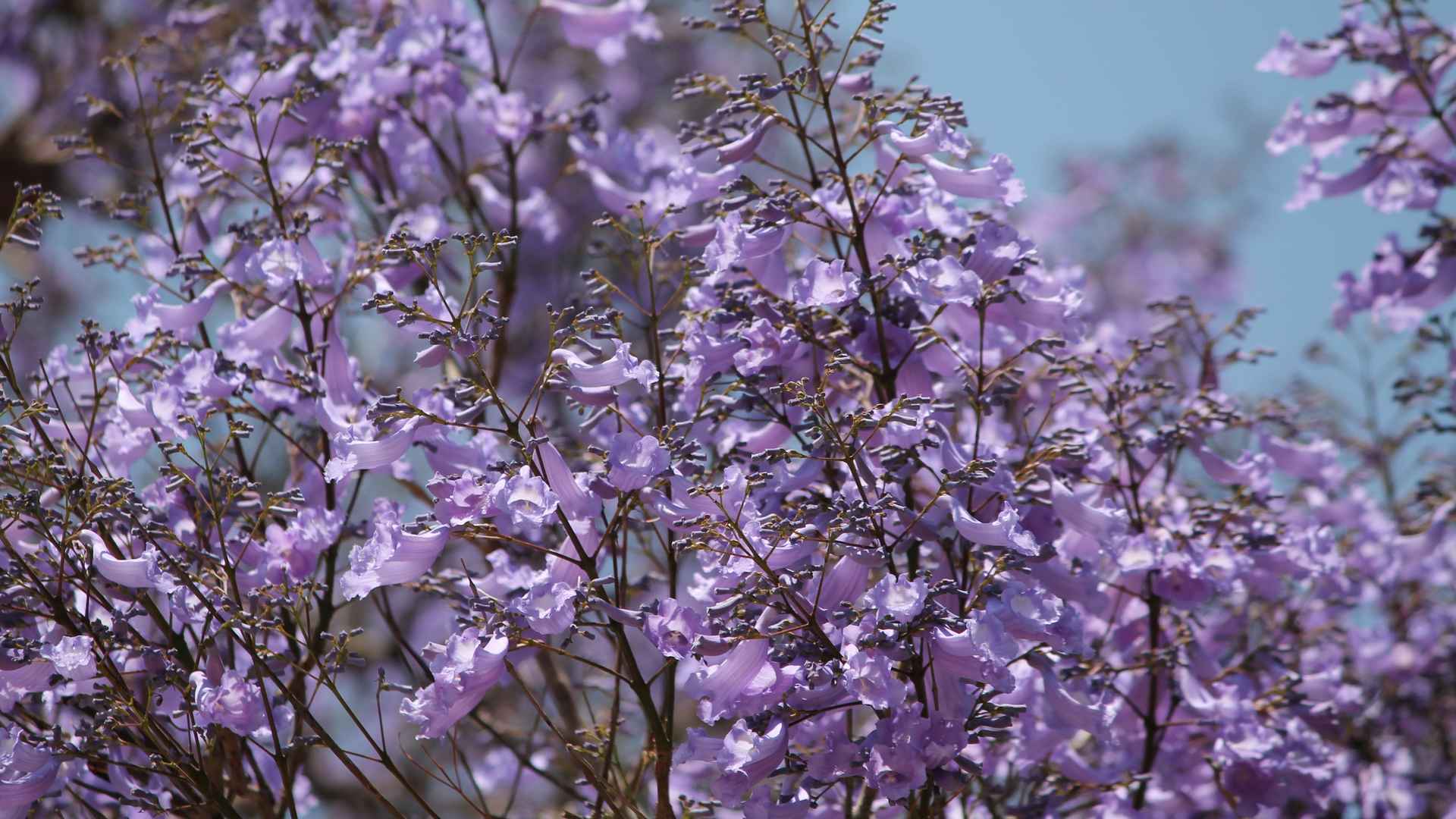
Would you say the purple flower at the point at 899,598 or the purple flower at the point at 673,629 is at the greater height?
the purple flower at the point at 673,629

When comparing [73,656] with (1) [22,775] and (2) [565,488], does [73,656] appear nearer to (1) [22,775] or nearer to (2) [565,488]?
(1) [22,775]

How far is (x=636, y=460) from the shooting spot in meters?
1.89

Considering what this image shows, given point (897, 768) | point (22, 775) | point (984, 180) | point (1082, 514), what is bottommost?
point (897, 768)

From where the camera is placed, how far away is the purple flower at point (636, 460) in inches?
74.3

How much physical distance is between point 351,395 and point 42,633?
57 centimetres

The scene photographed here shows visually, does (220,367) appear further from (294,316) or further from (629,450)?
(629,450)

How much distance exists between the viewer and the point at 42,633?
2.13m

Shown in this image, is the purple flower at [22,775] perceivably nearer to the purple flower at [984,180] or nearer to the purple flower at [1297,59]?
the purple flower at [984,180]

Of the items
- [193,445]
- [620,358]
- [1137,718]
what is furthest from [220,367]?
[1137,718]

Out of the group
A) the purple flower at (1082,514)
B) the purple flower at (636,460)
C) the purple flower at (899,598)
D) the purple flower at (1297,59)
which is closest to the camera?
the purple flower at (899,598)

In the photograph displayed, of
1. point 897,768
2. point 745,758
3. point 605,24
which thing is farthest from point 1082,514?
point 605,24

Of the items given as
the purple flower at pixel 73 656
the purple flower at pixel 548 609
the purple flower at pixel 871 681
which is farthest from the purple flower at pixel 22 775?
the purple flower at pixel 871 681

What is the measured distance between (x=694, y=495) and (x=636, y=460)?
0.39ft

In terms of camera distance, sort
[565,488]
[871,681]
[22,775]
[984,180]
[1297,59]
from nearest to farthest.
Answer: [871,681]
[565,488]
[22,775]
[984,180]
[1297,59]
